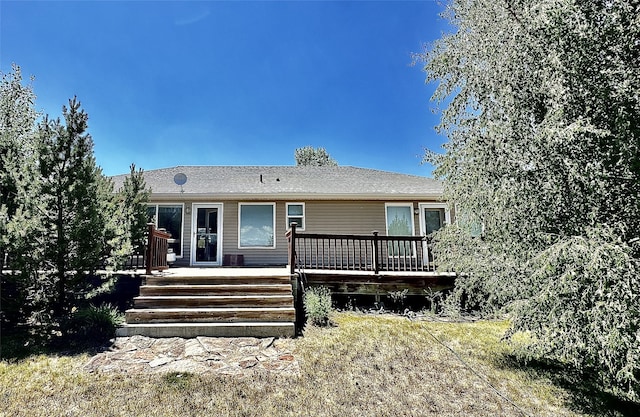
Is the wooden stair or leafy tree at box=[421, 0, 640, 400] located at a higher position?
leafy tree at box=[421, 0, 640, 400]

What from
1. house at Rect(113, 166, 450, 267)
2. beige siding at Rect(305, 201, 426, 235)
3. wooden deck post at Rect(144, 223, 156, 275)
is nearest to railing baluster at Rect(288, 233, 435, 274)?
wooden deck post at Rect(144, 223, 156, 275)

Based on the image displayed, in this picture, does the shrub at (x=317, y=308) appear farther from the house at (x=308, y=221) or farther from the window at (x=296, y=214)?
the window at (x=296, y=214)

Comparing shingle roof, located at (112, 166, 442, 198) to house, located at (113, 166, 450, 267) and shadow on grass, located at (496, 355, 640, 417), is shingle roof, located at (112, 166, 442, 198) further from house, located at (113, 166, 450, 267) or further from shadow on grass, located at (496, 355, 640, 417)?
shadow on grass, located at (496, 355, 640, 417)

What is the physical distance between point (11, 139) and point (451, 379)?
8393 mm

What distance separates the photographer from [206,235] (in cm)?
1073

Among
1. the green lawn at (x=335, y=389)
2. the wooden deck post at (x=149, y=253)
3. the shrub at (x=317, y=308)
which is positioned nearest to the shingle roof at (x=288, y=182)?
the wooden deck post at (x=149, y=253)

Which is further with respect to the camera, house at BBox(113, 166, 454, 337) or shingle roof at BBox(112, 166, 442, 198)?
shingle roof at BBox(112, 166, 442, 198)

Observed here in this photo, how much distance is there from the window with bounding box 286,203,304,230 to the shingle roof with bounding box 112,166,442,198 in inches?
21.6

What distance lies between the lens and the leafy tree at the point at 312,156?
3709 cm

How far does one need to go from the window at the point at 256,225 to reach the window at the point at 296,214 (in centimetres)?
49

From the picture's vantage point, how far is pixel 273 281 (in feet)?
21.7

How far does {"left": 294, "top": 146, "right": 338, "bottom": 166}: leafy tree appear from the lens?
122ft

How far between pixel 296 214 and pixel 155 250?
4.71m

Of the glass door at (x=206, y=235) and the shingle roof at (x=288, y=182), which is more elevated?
the shingle roof at (x=288, y=182)
